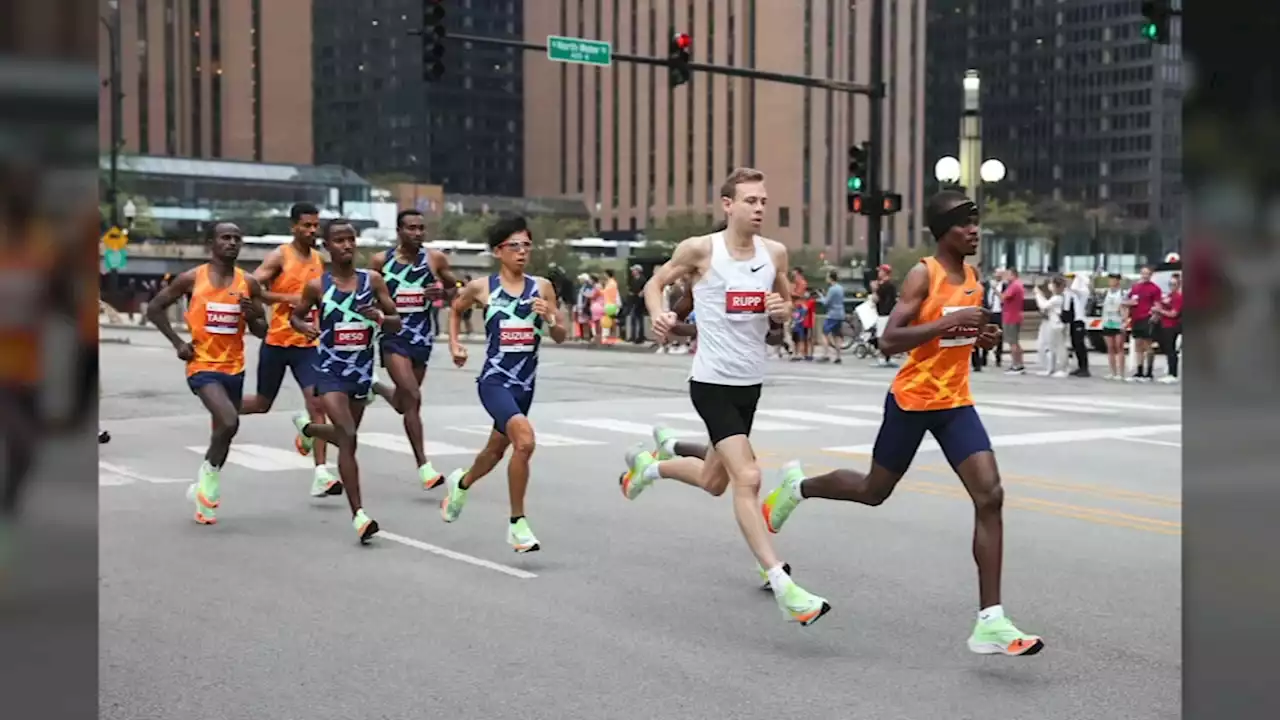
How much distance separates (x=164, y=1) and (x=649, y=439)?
123 m

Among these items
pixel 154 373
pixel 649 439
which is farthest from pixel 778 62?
pixel 649 439

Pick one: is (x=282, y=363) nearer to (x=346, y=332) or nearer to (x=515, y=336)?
(x=346, y=332)

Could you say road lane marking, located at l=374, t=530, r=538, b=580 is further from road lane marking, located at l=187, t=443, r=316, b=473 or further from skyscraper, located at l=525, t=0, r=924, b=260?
skyscraper, located at l=525, t=0, r=924, b=260

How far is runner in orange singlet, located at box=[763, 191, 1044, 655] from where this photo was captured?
5.94 metres

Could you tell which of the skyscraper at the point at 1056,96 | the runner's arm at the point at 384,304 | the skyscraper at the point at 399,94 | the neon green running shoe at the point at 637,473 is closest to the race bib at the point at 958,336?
the neon green running shoe at the point at 637,473

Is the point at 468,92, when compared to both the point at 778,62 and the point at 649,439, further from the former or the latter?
the point at 649,439

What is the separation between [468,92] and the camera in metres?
156

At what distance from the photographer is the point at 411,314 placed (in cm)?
1140

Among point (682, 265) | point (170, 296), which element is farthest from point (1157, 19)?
point (682, 265)

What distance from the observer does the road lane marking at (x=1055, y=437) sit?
570 inches

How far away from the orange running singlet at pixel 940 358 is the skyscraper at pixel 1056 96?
378ft
